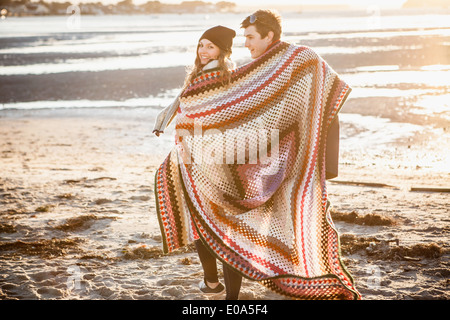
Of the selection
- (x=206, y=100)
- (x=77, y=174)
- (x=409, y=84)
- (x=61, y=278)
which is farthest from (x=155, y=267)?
(x=409, y=84)

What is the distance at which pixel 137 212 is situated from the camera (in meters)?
6.07

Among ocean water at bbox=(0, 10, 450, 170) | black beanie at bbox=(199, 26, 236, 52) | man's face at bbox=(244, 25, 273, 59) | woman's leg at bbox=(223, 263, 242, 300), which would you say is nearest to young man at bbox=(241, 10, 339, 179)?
man's face at bbox=(244, 25, 273, 59)

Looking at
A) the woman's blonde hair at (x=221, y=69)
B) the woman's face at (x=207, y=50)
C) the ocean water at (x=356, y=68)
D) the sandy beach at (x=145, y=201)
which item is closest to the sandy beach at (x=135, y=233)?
the sandy beach at (x=145, y=201)

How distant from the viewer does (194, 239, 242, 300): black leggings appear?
135 inches

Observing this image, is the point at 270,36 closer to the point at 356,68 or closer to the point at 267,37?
the point at 267,37

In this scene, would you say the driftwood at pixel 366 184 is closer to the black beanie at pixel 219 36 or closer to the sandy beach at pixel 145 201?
the sandy beach at pixel 145 201

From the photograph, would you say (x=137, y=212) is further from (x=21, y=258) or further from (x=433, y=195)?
(x=433, y=195)

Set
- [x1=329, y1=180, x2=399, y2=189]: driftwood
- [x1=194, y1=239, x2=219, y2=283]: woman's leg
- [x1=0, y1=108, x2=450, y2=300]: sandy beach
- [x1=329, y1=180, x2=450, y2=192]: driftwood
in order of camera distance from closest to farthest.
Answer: [x1=194, y1=239, x2=219, y2=283]: woman's leg
[x1=0, y1=108, x2=450, y2=300]: sandy beach
[x1=329, y1=180, x2=450, y2=192]: driftwood
[x1=329, y1=180, x2=399, y2=189]: driftwood

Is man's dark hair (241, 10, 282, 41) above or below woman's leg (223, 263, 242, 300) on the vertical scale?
above

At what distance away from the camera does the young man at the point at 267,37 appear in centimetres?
335

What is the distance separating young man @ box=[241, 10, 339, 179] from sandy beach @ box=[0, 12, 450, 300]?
1219mm

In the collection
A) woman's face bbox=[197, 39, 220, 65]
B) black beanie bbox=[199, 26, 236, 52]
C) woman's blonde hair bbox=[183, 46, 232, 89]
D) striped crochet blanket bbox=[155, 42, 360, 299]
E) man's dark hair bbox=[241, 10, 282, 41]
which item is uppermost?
man's dark hair bbox=[241, 10, 282, 41]

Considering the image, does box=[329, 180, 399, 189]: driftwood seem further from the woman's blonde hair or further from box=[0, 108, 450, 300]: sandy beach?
the woman's blonde hair

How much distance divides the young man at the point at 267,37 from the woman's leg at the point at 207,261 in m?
1.05
